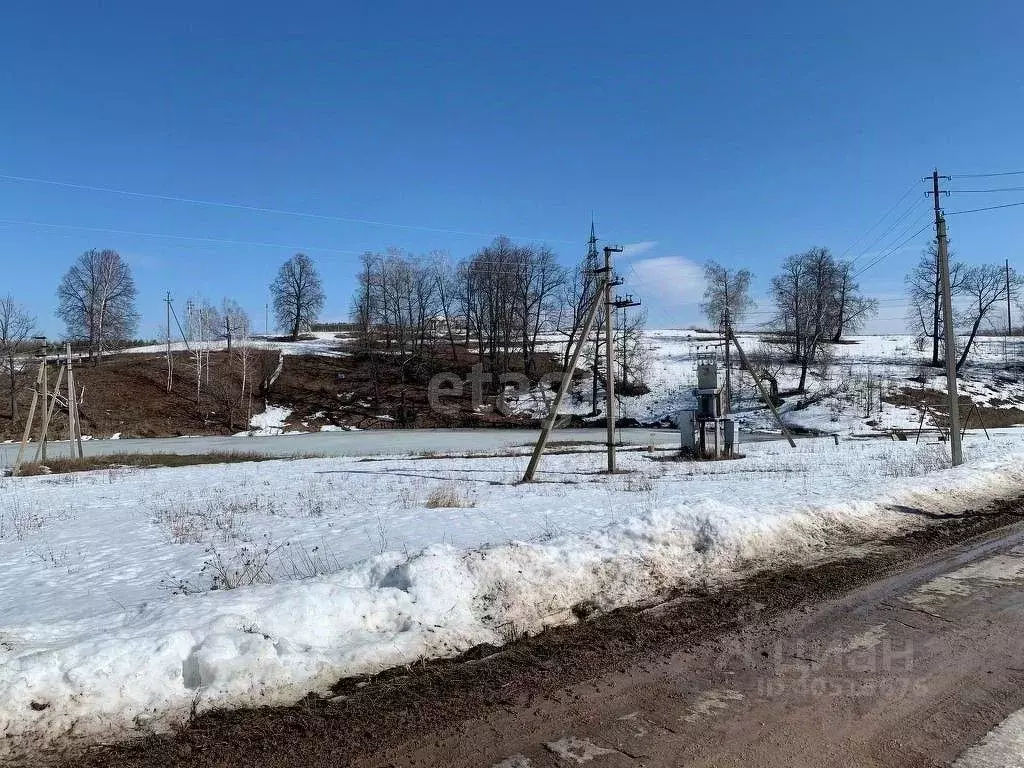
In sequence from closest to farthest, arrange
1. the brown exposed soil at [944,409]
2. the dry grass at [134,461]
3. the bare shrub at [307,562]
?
the bare shrub at [307,562], the dry grass at [134,461], the brown exposed soil at [944,409]

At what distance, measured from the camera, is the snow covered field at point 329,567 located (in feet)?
13.6

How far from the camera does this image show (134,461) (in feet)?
89.6

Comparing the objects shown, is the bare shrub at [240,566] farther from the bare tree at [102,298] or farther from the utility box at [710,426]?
the bare tree at [102,298]

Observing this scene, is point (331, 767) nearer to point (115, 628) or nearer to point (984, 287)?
point (115, 628)

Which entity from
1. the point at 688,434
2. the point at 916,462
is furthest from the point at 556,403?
the point at 688,434

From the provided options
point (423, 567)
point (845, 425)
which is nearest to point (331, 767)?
point (423, 567)

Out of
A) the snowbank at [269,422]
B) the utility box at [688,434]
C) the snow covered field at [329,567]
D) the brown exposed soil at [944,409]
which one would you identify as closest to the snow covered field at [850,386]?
the brown exposed soil at [944,409]

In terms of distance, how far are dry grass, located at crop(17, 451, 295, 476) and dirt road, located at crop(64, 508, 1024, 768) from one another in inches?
965

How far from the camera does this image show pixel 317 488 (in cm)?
1645

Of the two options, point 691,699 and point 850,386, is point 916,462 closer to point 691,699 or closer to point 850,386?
point 691,699

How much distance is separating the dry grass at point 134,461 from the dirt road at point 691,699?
24519 millimetres

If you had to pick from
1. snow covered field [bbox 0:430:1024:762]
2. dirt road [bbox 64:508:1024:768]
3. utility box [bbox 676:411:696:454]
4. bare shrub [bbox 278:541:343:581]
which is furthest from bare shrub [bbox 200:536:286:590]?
utility box [bbox 676:411:696:454]

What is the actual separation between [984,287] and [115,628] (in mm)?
76609

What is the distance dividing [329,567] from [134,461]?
23942 millimetres
